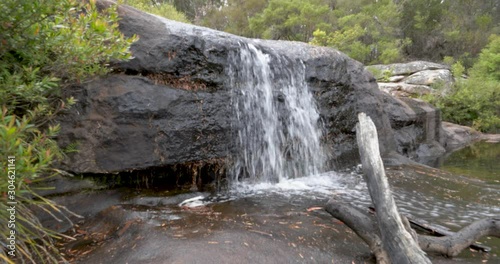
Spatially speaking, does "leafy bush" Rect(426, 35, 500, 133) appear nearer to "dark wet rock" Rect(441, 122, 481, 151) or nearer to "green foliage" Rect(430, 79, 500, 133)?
"green foliage" Rect(430, 79, 500, 133)

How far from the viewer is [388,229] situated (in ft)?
8.95

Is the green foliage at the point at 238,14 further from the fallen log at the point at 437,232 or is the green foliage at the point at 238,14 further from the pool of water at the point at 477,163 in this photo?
the fallen log at the point at 437,232

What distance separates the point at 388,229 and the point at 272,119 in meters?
4.21

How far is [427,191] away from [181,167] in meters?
4.40

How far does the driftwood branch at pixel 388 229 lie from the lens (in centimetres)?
258

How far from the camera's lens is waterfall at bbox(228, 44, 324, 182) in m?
6.19

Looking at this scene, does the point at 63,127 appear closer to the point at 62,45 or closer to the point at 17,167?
the point at 62,45

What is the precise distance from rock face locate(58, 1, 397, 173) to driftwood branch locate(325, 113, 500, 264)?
279cm

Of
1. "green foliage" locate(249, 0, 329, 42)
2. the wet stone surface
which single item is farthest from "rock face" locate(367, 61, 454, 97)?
the wet stone surface

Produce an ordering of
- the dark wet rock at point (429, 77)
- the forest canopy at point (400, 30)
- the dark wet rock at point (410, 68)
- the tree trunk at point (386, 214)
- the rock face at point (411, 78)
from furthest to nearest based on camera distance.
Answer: the dark wet rock at point (410, 68), the dark wet rock at point (429, 77), the rock face at point (411, 78), the forest canopy at point (400, 30), the tree trunk at point (386, 214)

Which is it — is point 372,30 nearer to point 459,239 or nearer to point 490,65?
point 490,65

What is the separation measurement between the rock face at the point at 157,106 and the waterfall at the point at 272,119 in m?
0.26

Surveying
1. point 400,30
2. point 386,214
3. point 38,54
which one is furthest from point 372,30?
point 38,54

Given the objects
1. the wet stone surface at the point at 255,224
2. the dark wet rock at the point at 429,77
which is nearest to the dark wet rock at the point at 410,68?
the dark wet rock at the point at 429,77
